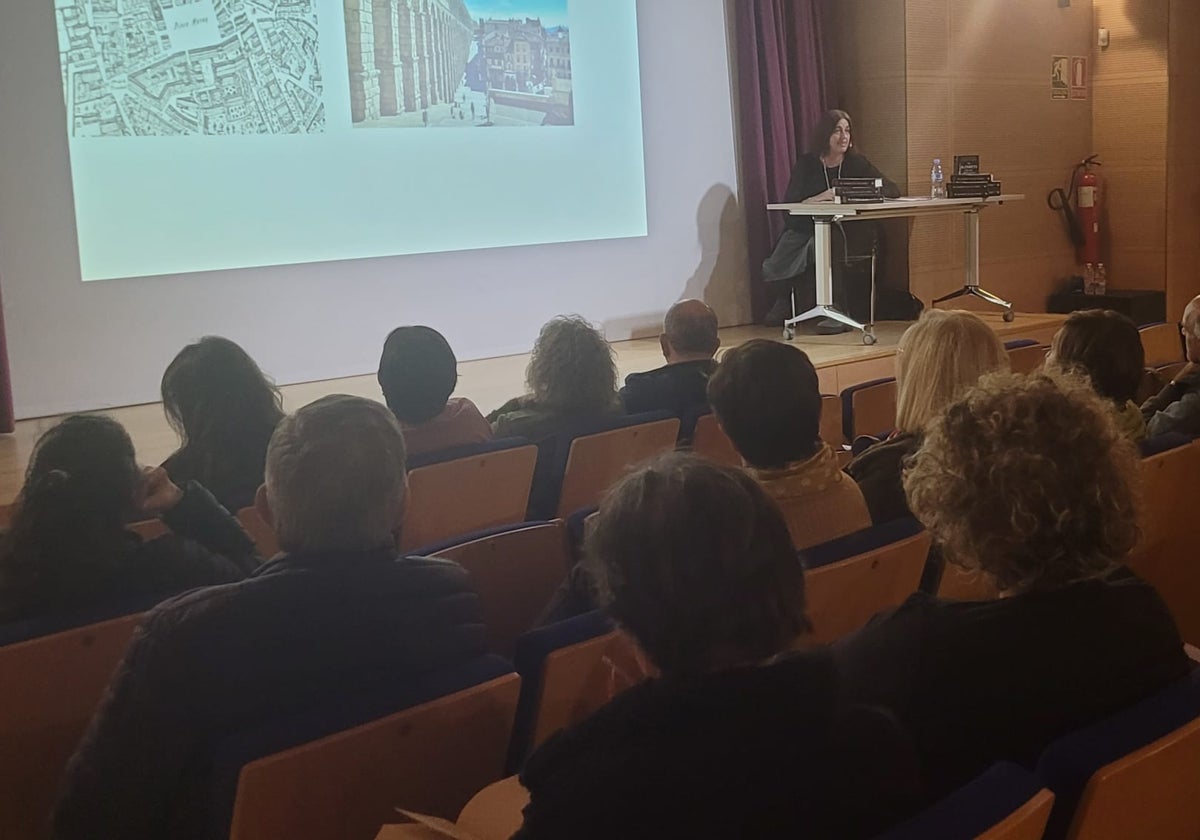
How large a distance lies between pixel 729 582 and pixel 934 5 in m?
6.66

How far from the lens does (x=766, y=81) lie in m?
6.79

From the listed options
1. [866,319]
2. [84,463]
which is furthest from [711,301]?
[84,463]

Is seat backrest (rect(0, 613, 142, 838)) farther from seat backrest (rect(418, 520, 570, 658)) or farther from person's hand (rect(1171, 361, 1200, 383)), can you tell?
person's hand (rect(1171, 361, 1200, 383))

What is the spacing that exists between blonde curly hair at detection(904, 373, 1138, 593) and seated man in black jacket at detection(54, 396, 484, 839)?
63cm

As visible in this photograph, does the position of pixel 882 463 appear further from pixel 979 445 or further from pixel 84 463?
pixel 84 463

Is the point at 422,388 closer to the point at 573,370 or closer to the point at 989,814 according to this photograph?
the point at 573,370

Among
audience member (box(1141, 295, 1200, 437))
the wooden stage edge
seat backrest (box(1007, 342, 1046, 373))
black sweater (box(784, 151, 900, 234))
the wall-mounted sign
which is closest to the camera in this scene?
audience member (box(1141, 295, 1200, 437))

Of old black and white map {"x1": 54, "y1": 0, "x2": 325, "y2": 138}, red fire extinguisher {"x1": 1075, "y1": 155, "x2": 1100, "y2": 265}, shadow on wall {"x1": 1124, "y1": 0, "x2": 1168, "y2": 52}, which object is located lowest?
red fire extinguisher {"x1": 1075, "y1": 155, "x2": 1100, "y2": 265}

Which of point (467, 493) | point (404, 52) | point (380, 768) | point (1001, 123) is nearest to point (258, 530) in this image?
point (467, 493)

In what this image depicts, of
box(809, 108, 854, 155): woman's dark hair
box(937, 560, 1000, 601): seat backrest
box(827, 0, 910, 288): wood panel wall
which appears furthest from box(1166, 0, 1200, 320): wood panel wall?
box(937, 560, 1000, 601): seat backrest

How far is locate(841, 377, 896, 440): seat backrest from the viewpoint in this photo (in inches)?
147

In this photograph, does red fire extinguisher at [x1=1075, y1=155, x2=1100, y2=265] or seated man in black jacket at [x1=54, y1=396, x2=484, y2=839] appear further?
red fire extinguisher at [x1=1075, y1=155, x2=1100, y2=265]

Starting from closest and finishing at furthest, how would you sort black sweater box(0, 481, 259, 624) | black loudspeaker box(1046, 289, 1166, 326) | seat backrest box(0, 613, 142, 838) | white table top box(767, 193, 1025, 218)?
1. seat backrest box(0, 613, 142, 838)
2. black sweater box(0, 481, 259, 624)
3. white table top box(767, 193, 1025, 218)
4. black loudspeaker box(1046, 289, 1166, 326)

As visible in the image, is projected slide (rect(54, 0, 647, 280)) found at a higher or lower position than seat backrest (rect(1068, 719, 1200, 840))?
higher
